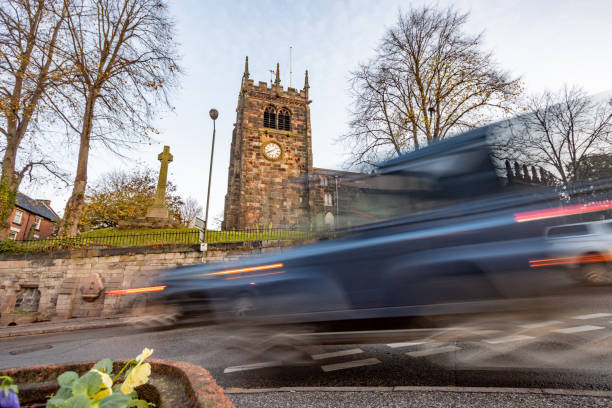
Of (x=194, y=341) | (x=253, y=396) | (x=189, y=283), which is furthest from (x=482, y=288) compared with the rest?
(x=194, y=341)

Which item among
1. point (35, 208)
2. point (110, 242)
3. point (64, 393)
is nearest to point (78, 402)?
point (64, 393)

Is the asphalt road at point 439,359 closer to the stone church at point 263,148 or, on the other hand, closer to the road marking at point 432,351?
the road marking at point 432,351

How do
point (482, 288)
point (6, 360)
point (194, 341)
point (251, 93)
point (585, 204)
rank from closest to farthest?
point (482, 288) → point (585, 204) → point (6, 360) → point (194, 341) → point (251, 93)

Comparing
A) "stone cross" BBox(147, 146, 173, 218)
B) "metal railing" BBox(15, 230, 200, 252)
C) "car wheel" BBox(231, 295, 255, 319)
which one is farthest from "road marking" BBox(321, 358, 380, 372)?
"stone cross" BBox(147, 146, 173, 218)

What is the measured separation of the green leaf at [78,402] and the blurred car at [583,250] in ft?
10.7

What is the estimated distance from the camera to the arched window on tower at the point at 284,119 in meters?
31.0

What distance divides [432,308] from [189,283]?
3141 millimetres

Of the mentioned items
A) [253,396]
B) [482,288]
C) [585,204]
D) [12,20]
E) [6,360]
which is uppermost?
[12,20]

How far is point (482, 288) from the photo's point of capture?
107 inches

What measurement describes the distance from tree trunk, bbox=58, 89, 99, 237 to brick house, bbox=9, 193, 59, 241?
80.7 ft

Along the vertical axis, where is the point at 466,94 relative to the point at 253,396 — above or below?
above

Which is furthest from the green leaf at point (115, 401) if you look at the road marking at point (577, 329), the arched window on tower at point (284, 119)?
the arched window on tower at point (284, 119)

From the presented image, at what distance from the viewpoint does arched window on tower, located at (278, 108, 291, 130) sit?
30980mm

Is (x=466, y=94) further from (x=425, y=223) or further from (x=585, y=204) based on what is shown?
(x=425, y=223)
